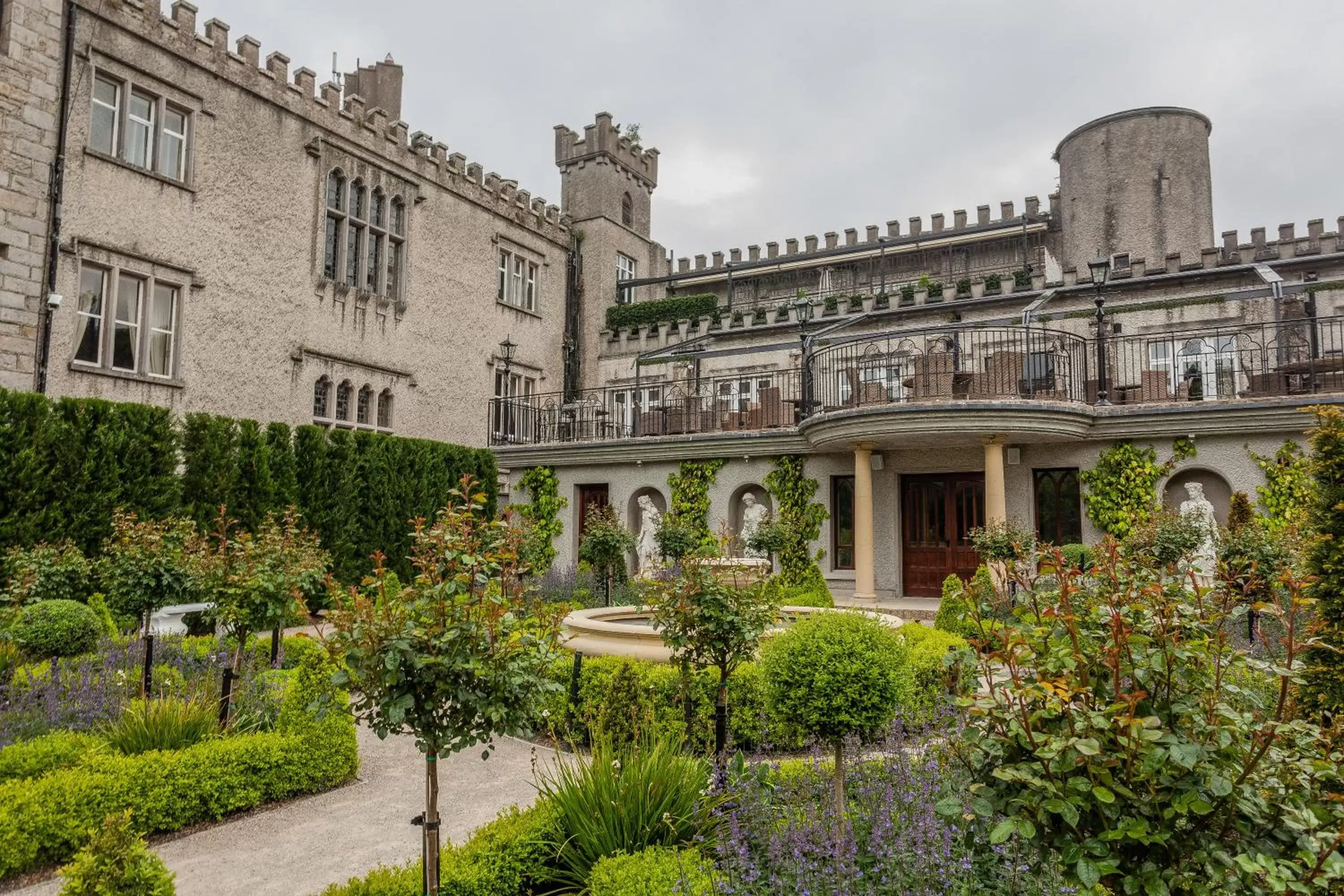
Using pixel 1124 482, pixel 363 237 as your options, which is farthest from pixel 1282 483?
pixel 363 237

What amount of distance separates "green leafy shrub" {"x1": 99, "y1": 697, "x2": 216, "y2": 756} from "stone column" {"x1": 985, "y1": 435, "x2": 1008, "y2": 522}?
13.3 metres

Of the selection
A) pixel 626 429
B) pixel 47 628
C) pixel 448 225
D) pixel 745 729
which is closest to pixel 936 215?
pixel 626 429

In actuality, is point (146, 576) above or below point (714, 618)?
above

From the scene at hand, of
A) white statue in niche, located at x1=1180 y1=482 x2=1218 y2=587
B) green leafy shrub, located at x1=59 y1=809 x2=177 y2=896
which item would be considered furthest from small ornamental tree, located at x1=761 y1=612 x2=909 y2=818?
white statue in niche, located at x1=1180 y1=482 x2=1218 y2=587

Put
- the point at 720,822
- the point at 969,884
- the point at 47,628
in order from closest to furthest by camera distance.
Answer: the point at 969,884
the point at 720,822
the point at 47,628

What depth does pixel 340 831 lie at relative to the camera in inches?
241

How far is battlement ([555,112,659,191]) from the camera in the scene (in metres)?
31.8

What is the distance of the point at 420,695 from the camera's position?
4141mm

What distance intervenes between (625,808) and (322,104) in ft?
74.2

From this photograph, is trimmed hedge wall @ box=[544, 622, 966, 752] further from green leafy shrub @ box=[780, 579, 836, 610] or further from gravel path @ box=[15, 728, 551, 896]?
green leafy shrub @ box=[780, 579, 836, 610]

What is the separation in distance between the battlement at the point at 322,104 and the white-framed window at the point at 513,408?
18.7 feet

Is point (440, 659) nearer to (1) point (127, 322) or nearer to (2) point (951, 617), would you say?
(2) point (951, 617)

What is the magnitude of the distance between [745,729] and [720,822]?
3199 millimetres

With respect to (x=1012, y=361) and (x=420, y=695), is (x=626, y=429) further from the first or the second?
(x=420, y=695)
